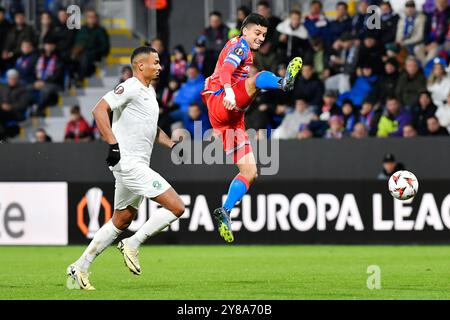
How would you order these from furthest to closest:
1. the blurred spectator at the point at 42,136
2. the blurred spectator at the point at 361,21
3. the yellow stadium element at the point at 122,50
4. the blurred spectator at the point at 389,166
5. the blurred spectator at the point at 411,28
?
the yellow stadium element at the point at 122,50
the blurred spectator at the point at 42,136
the blurred spectator at the point at 361,21
the blurred spectator at the point at 411,28
the blurred spectator at the point at 389,166

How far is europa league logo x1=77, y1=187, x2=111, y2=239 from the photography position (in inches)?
763

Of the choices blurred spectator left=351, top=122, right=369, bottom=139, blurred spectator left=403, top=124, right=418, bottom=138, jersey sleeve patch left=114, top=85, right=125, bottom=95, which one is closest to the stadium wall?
blurred spectator left=403, top=124, right=418, bottom=138

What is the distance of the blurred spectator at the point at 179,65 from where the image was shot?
852 inches

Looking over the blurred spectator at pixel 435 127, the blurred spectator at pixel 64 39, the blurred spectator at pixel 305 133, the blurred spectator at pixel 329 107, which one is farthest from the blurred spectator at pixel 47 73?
the blurred spectator at pixel 435 127

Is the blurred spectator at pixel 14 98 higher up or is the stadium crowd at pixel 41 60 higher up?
the stadium crowd at pixel 41 60

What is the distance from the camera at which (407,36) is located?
68.4 feet

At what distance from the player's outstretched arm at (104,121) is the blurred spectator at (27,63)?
12424 millimetres

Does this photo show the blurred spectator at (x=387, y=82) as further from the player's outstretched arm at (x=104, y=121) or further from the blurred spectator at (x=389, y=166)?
the player's outstretched arm at (x=104, y=121)

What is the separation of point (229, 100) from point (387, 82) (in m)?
9.10

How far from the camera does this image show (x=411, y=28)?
20.8 meters

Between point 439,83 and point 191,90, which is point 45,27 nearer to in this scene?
point 191,90

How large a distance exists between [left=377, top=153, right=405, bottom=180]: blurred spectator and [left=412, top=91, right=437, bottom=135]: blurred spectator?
802mm

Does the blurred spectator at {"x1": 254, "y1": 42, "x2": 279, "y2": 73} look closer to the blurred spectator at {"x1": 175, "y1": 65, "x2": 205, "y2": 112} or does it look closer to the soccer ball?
the blurred spectator at {"x1": 175, "y1": 65, "x2": 205, "y2": 112}
